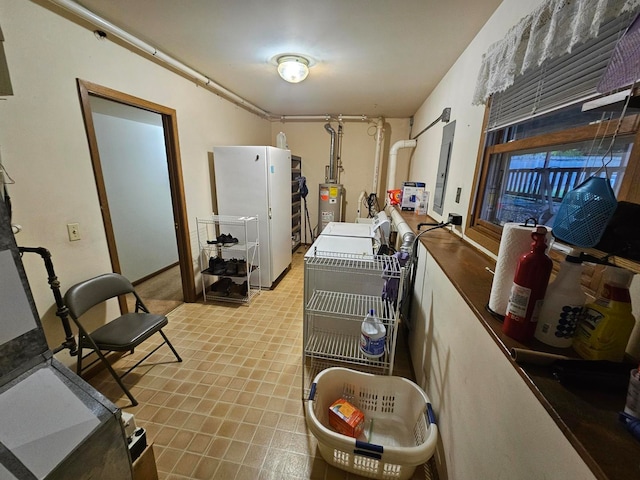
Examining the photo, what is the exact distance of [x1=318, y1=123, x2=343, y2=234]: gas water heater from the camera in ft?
14.1

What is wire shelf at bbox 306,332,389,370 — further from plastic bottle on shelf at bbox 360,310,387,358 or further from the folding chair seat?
the folding chair seat

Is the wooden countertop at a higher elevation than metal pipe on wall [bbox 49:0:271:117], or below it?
below

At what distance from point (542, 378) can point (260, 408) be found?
1.51 m

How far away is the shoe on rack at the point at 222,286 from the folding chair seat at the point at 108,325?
0.98 m

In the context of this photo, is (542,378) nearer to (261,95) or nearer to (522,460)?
(522,460)

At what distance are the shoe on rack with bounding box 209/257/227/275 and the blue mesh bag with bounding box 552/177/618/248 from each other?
277 centimetres

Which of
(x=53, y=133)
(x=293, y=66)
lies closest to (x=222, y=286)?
(x=53, y=133)

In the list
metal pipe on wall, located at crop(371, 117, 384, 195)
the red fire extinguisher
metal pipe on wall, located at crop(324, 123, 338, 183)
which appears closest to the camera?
the red fire extinguisher

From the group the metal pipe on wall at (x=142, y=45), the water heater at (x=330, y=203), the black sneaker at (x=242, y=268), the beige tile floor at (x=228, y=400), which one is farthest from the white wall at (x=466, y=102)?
the metal pipe on wall at (x=142, y=45)

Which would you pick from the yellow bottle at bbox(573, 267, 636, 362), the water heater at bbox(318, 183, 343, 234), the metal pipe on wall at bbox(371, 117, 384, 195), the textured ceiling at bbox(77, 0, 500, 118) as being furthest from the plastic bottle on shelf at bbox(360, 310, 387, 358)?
the metal pipe on wall at bbox(371, 117, 384, 195)

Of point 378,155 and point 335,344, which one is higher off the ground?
point 378,155

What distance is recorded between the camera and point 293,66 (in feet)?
6.96

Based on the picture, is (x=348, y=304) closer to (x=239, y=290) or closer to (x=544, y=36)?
(x=544, y=36)

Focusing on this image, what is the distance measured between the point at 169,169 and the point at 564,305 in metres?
2.89
